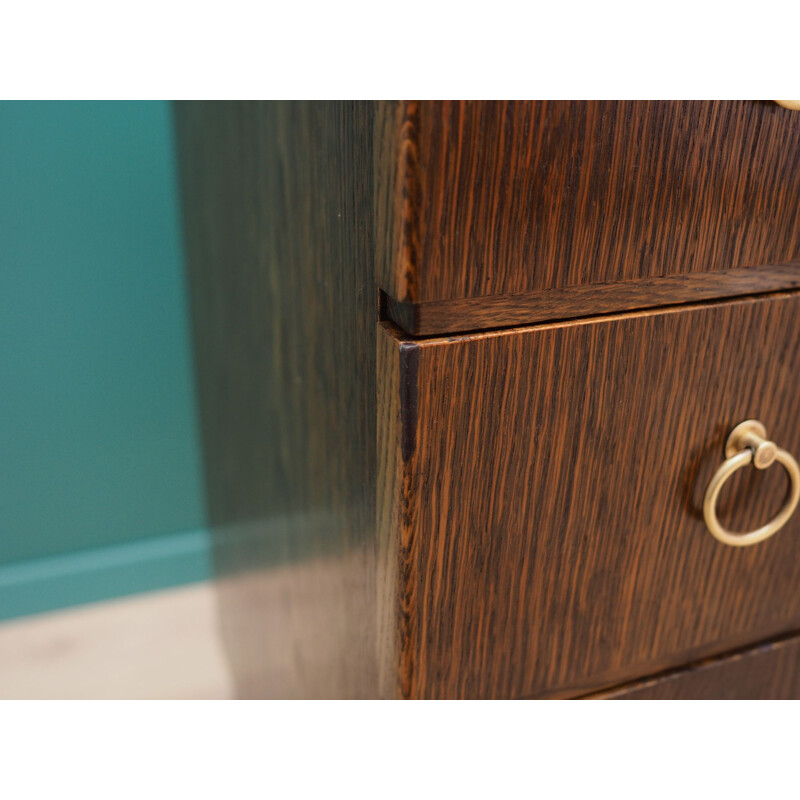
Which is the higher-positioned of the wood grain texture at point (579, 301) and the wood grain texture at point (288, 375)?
the wood grain texture at point (579, 301)

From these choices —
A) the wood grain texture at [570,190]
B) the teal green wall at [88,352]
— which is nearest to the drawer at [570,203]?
the wood grain texture at [570,190]

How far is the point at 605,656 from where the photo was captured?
1.11 feet

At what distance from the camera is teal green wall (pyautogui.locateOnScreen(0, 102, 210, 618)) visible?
0.50m

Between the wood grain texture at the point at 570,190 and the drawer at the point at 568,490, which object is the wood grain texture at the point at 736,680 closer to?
the drawer at the point at 568,490

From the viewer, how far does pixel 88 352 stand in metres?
0.54

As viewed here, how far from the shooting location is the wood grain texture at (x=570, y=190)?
224 mm

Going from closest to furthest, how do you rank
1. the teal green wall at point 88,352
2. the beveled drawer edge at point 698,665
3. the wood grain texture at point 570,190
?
the wood grain texture at point 570,190, the beveled drawer edge at point 698,665, the teal green wall at point 88,352

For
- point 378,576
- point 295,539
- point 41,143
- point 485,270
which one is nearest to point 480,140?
point 485,270

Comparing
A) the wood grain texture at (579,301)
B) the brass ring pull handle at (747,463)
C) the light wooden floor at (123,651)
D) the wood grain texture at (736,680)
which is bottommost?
the light wooden floor at (123,651)

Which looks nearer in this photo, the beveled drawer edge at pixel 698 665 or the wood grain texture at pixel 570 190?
the wood grain texture at pixel 570 190

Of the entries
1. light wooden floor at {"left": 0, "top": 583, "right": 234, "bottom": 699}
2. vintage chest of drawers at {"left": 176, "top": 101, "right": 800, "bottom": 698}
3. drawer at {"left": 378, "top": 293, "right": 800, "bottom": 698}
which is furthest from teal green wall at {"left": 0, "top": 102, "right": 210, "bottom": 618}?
drawer at {"left": 378, "top": 293, "right": 800, "bottom": 698}

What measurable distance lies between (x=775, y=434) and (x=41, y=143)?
1.41 feet

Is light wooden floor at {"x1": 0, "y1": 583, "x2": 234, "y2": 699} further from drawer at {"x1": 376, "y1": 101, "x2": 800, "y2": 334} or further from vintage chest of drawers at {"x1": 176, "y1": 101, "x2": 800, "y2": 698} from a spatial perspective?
drawer at {"x1": 376, "y1": 101, "x2": 800, "y2": 334}

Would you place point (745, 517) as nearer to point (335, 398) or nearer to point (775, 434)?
point (775, 434)
